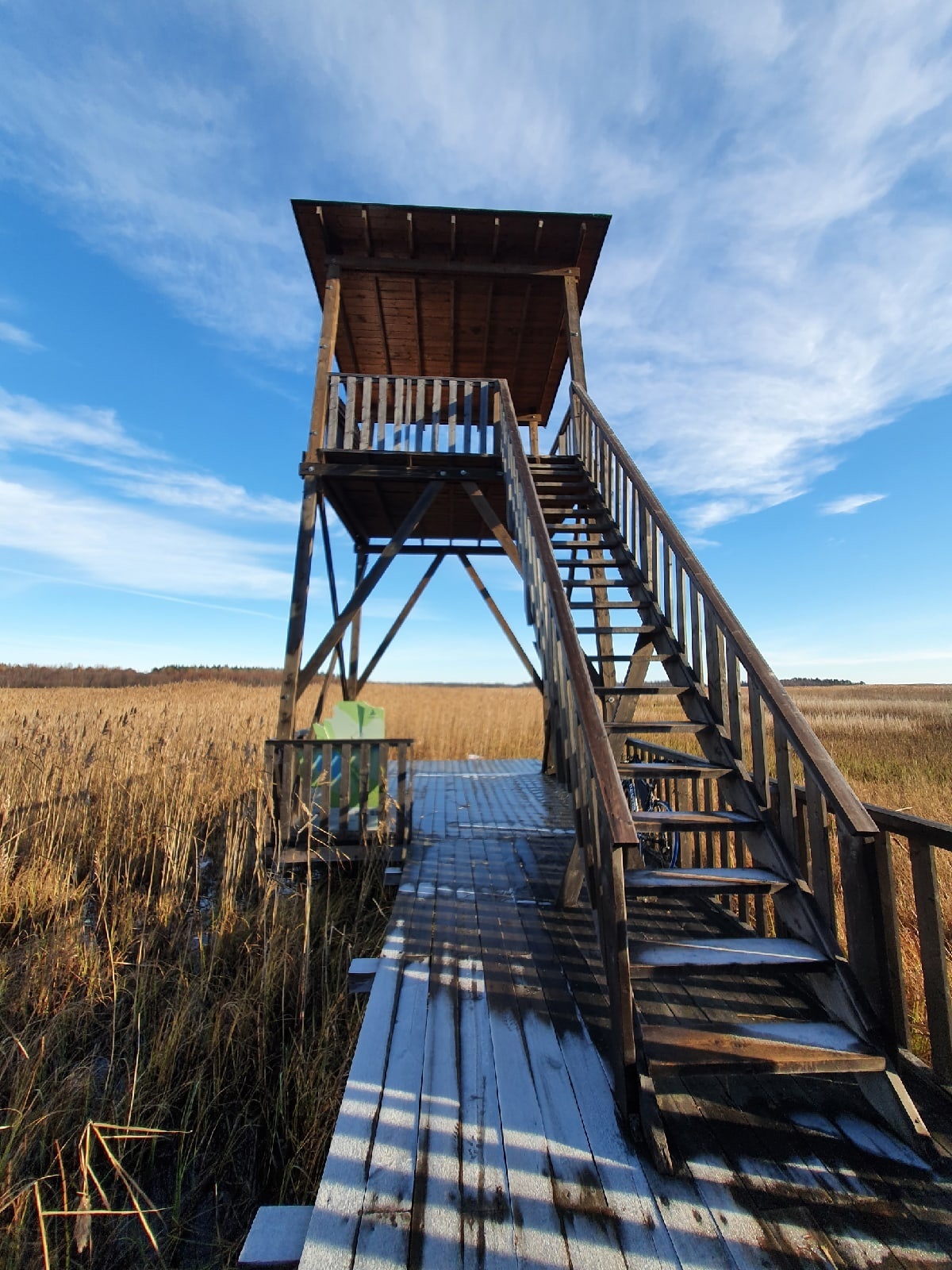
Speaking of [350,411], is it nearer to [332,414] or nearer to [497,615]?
[332,414]

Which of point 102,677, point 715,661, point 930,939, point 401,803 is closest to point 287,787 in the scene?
point 401,803

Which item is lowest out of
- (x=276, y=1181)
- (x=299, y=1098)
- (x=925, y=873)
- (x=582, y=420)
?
(x=276, y=1181)

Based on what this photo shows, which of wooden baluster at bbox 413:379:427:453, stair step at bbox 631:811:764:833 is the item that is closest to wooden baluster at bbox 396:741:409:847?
stair step at bbox 631:811:764:833

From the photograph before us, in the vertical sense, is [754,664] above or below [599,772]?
above

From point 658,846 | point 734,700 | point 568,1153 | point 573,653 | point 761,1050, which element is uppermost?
point 573,653

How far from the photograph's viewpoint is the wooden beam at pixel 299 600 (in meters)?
6.36

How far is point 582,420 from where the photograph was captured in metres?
7.04

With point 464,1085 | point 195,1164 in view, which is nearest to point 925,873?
point 464,1085

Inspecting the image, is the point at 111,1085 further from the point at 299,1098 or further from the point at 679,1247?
the point at 679,1247

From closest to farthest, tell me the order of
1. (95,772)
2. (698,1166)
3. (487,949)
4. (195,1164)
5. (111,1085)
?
(698,1166)
(195,1164)
(111,1085)
(487,949)
(95,772)

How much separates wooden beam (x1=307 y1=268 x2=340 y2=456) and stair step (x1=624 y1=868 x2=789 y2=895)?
5.83m

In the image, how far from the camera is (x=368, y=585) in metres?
7.19

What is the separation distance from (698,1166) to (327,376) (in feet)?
24.4

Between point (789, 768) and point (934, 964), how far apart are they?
91 centimetres
